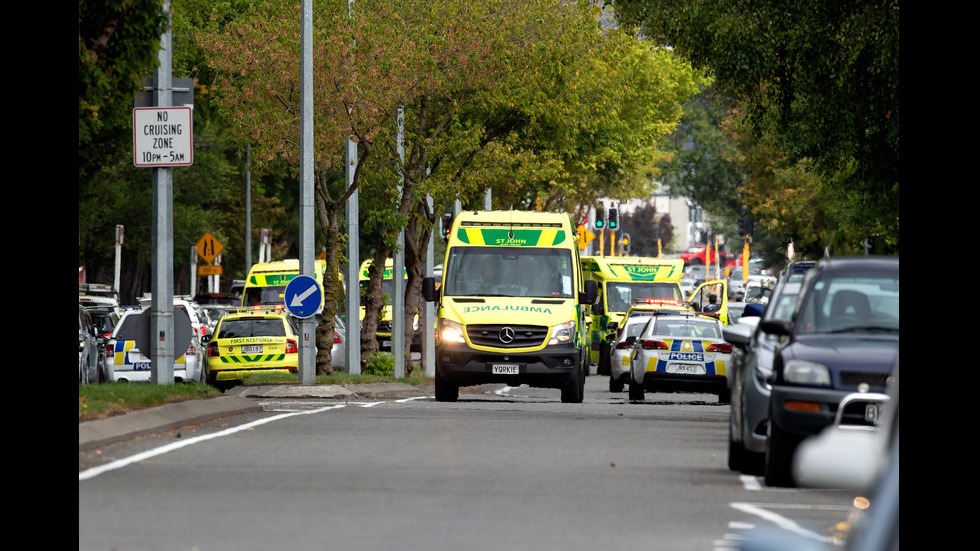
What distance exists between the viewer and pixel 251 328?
34.5 metres

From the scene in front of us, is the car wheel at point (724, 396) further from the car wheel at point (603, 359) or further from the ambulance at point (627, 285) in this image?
the ambulance at point (627, 285)

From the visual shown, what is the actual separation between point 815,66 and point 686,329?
7638 mm

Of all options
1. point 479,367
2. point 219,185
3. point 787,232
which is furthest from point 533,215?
point 787,232

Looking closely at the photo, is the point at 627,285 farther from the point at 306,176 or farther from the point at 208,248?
the point at 306,176

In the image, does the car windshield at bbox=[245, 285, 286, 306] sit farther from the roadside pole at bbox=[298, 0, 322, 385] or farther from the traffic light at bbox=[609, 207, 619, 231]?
the roadside pole at bbox=[298, 0, 322, 385]

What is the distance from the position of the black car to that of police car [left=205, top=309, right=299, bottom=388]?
858 inches

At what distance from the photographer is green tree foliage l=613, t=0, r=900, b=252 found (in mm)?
23188

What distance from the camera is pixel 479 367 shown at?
1055 inches

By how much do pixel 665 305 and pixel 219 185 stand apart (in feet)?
65.3

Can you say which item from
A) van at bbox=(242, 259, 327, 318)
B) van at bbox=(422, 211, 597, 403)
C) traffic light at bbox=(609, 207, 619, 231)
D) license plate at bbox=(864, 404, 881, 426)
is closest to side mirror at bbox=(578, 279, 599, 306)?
van at bbox=(422, 211, 597, 403)

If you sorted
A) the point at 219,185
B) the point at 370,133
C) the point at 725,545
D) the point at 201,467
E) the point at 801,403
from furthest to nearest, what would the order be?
1. the point at 219,185
2. the point at 370,133
3. the point at 201,467
4. the point at 801,403
5. the point at 725,545

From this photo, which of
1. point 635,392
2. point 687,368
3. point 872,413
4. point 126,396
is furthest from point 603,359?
point 872,413

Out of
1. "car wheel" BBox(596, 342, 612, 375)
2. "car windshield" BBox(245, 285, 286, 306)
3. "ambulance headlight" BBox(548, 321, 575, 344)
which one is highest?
"car windshield" BBox(245, 285, 286, 306)
